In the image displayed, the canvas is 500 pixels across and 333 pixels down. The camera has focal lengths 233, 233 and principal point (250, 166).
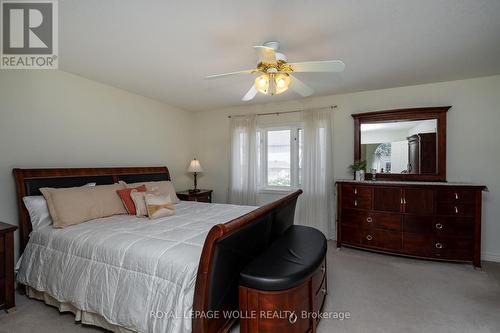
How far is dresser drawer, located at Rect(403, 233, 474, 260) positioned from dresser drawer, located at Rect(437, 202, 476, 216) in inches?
12.5

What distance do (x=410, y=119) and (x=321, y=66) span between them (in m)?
2.45

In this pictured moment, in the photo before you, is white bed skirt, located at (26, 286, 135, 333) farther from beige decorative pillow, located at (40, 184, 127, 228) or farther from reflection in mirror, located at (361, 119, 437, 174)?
reflection in mirror, located at (361, 119, 437, 174)

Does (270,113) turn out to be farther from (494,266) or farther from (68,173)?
(494,266)

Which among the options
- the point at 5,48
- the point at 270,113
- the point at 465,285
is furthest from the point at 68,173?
the point at 465,285

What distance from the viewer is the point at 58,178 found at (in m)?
2.68

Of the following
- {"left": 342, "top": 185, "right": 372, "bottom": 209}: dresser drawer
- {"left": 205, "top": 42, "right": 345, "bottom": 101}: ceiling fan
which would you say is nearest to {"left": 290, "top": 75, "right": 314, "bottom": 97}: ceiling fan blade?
{"left": 205, "top": 42, "right": 345, "bottom": 101}: ceiling fan

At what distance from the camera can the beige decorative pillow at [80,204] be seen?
225 centimetres

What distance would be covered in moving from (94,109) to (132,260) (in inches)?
99.5

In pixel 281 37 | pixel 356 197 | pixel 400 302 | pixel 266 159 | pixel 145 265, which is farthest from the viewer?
pixel 266 159

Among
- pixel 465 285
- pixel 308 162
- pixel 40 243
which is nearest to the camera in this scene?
pixel 40 243

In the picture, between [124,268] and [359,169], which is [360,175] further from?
[124,268]

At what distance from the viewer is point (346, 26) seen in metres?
1.96

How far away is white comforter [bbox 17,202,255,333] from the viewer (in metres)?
1.47

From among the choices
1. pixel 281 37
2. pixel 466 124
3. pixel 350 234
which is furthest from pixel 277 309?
pixel 466 124
